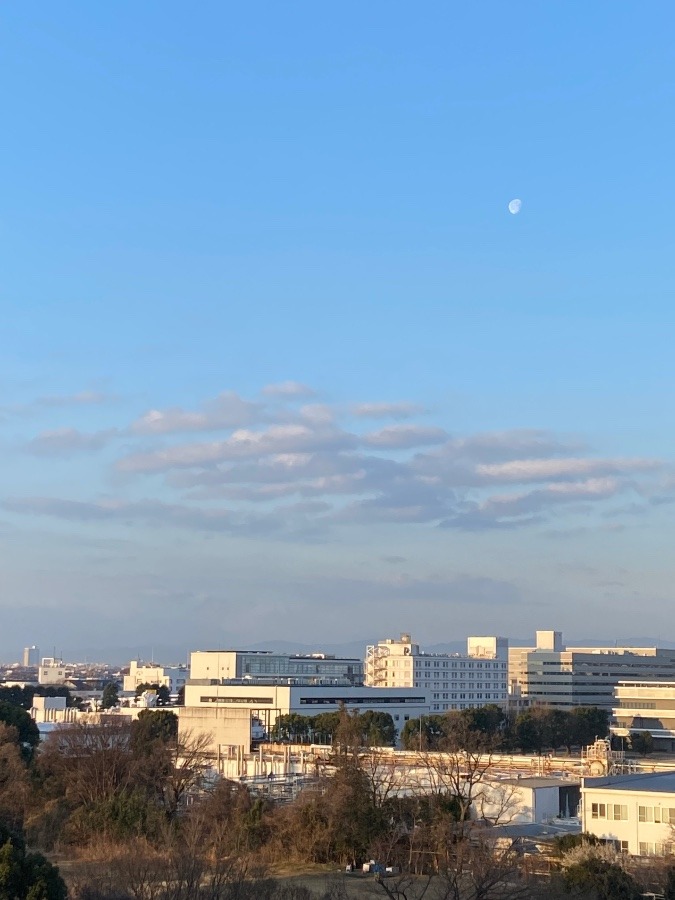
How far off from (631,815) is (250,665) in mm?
73323

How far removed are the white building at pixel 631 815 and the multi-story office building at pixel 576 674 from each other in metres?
76.6

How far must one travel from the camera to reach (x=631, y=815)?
2984 cm

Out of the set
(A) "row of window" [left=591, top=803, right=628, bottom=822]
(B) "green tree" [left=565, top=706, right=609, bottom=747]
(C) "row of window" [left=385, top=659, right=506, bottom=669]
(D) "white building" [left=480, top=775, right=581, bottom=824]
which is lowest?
(B) "green tree" [left=565, top=706, right=609, bottom=747]

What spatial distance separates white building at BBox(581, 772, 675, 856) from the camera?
29.2 metres

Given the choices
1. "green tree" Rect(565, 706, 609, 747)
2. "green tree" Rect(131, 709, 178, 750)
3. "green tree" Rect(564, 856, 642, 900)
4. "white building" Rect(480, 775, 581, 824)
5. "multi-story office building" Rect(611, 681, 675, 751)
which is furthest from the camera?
"multi-story office building" Rect(611, 681, 675, 751)

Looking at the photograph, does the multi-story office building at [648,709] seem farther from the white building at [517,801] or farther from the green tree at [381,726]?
the white building at [517,801]

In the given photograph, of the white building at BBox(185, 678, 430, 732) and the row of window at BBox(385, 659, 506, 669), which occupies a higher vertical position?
the row of window at BBox(385, 659, 506, 669)

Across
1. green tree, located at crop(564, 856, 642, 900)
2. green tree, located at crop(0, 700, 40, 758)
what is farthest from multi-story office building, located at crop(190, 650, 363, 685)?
green tree, located at crop(564, 856, 642, 900)

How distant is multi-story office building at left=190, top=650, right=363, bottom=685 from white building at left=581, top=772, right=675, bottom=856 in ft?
222

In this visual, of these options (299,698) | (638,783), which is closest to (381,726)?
(299,698)

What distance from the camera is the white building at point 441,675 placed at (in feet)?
323

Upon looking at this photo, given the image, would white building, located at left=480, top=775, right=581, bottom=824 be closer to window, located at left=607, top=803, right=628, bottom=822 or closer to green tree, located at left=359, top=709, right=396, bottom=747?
window, located at left=607, top=803, right=628, bottom=822

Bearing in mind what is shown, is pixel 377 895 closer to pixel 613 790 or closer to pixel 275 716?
pixel 613 790

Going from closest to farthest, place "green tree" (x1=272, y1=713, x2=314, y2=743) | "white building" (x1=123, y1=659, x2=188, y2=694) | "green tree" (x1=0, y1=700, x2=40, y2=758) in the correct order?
1. "green tree" (x1=0, y1=700, x2=40, y2=758)
2. "green tree" (x1=272, y1=713, x2=314, y2=743)
3. "white building" (x1=123, y1=659, x2=188, y2=694)
